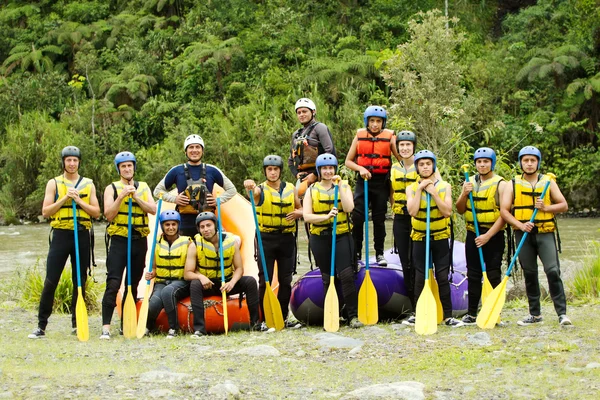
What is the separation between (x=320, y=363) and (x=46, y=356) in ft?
6.77

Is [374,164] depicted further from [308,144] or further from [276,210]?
[276,210]

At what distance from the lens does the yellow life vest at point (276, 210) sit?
25.8ft

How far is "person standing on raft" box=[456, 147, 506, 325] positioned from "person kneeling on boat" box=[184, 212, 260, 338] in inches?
74.0

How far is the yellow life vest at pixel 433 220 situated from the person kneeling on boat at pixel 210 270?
1.53m

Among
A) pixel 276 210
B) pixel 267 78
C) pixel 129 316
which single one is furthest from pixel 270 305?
pixel 267 78

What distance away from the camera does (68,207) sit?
7.56 metres

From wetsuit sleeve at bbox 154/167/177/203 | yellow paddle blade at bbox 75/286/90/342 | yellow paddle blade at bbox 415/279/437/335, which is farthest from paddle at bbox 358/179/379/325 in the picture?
yellow paddle blade at bbox 75/286/90/342

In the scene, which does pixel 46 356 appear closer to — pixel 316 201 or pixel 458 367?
pixel 316 201

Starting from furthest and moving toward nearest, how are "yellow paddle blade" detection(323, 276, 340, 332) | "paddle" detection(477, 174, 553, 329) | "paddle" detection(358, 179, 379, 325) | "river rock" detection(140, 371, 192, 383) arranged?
"paddle" detection(358, 179, 379, 325) < "yellow paddle blade" detection(323, 276, 340, 332) < "paddle" detection(477, 174, 553, 329) < "river rock" detection(140, 371, 192, 383)

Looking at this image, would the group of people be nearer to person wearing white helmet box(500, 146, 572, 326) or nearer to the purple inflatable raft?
person wearing white helmet box(500, 146, 572, 326)

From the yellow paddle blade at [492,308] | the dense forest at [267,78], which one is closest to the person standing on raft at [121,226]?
the yellow paddle blade at [492,308]

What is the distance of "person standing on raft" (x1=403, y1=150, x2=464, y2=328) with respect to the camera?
7320 mm

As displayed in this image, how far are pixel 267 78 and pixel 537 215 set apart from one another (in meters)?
20.1

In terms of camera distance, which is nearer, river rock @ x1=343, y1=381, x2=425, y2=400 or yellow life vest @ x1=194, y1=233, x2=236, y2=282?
river rock @ x1=343, y1=381, x2=425, y2=400
